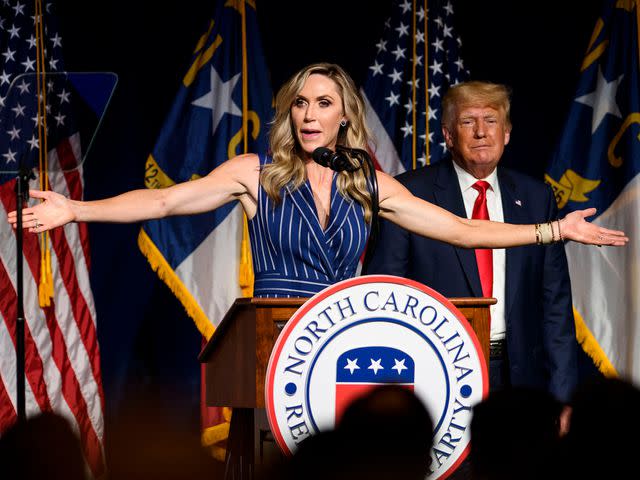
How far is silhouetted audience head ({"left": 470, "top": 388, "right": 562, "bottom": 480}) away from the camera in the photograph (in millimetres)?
1588

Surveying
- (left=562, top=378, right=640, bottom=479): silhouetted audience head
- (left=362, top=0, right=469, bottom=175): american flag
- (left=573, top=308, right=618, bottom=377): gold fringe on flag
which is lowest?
(left=573, top=308, right=618, bottom=377): gold fringe on flag

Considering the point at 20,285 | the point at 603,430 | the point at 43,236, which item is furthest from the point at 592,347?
the point at 603,430

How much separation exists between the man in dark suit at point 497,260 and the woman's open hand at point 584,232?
69 cm

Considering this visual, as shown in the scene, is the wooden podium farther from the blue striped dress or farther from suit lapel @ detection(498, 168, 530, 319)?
suit lapel @ detection(498, 168, 530, 319)

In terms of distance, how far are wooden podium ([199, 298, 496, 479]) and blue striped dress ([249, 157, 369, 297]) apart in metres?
0.27

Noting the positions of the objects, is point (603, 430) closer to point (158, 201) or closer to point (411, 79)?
point (158, 201)

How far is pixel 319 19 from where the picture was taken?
568cm

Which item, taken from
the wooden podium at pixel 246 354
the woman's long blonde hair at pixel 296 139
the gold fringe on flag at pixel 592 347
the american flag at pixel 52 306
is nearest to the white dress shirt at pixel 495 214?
the woman's long blonde hair at pixel 296 139

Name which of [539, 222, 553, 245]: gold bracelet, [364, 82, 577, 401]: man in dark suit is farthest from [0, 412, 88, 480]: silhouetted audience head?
[364, 82, 577, 401]: man in dark suit

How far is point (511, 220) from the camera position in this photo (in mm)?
3691

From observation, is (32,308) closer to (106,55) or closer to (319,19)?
(106,55)

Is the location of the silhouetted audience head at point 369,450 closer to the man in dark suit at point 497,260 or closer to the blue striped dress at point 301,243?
the blue striped dress at point 301,243

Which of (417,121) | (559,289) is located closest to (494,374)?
(559,289)

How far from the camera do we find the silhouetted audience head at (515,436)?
1.59m
